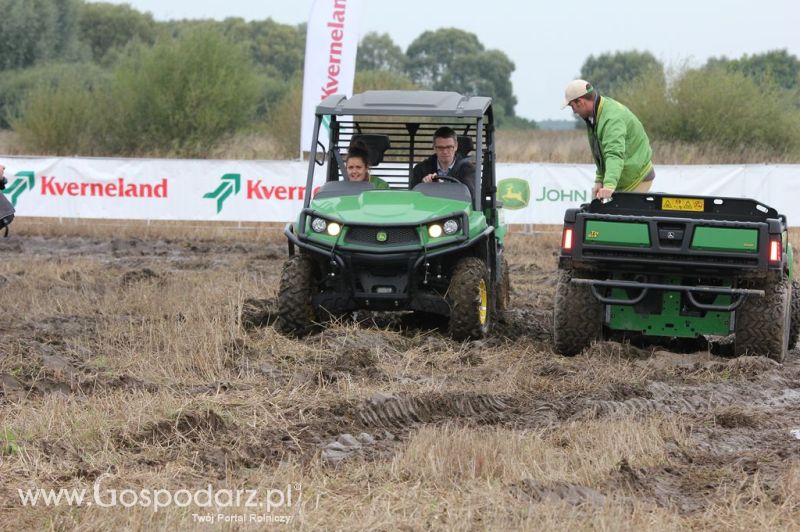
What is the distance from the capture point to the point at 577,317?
31.3 ft

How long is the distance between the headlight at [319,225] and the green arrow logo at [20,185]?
45.4 ft

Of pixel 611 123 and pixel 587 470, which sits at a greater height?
pixel 611 123

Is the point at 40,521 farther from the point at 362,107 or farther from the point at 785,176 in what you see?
the point at 785,176

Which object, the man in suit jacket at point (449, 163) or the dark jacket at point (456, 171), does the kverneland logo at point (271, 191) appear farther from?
the man in suit jacket at point (449, 163)

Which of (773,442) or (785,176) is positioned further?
(785,176)

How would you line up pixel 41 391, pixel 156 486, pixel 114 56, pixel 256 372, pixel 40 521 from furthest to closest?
pixel 114 56 < pixel 256 372 < pixel 41 391 < pixel 156 486 < pixel 40 521

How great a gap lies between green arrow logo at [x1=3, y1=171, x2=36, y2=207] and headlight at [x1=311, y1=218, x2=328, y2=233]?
544 inches

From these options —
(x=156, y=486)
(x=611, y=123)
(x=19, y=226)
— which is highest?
(x=611, y=123)

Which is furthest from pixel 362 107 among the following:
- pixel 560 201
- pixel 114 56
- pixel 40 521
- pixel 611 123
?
pixel 114 56

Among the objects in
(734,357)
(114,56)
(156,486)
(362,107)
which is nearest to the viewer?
(156,486)

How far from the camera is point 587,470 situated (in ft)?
18.7

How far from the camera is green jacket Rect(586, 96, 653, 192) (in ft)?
32.4

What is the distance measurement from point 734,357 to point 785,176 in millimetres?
13324

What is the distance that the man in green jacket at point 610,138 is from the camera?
986cm
